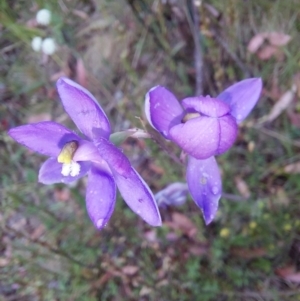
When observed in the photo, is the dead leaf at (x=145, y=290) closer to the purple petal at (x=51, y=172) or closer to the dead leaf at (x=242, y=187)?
the dead leaf at (x=242, y=187)

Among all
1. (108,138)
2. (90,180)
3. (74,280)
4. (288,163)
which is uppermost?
(108,138)

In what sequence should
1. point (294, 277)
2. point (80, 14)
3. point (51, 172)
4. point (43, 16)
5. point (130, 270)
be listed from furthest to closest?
point (80, 14) < point (43, 16) < point (130, 270) < point (294, 277) < point (51, 172)

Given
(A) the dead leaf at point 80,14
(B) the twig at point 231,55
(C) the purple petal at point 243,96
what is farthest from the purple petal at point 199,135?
(A) the dead leaf at point 80,14

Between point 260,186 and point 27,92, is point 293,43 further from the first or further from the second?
point 27,92

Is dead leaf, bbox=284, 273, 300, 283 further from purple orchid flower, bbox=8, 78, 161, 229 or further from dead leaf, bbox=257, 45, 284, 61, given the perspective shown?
purple orchid flower, bbox=8, 78, 161, 229

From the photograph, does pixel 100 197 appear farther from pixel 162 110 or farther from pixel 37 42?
pixel 37 42

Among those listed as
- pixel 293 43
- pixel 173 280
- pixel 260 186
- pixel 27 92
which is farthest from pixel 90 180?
pixel 27 92

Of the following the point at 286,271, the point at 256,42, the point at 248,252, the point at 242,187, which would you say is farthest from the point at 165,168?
the point at 256,42
